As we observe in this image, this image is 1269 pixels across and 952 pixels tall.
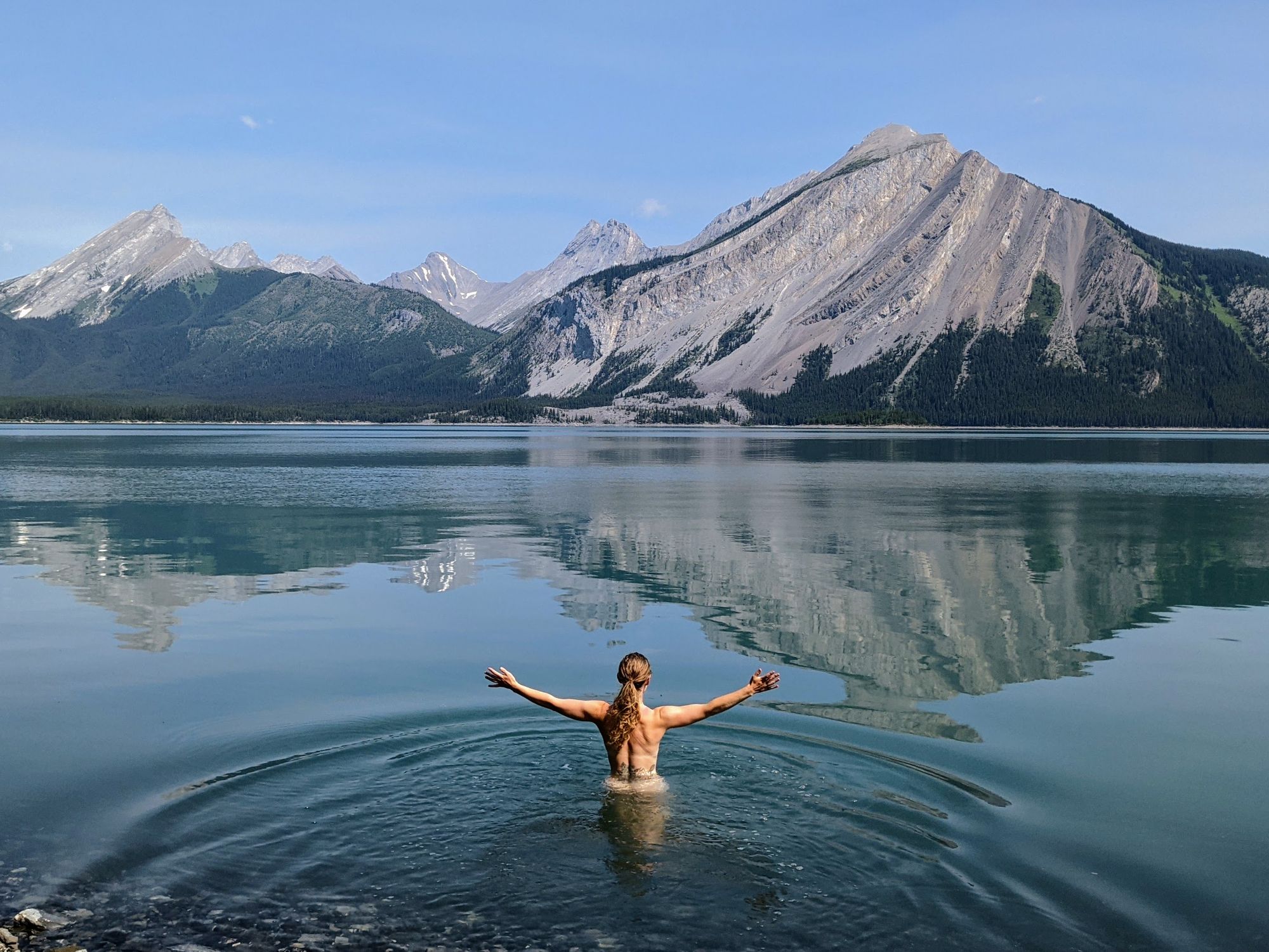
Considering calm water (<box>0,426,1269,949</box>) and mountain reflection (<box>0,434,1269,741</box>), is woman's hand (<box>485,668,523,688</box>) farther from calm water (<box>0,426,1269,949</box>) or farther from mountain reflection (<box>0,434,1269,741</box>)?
mountain reflection (<box>0,434,1269,741</box>)

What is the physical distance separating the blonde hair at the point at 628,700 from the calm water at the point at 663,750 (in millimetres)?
1095

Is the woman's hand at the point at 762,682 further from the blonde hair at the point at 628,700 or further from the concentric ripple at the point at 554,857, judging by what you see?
the concentric ripple at the point at 554,857

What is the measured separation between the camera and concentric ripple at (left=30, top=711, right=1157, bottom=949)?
1323cm

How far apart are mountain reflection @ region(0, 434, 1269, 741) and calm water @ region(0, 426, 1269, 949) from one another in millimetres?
328

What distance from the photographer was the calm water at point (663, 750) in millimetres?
13969

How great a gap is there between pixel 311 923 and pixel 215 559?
39.6 m

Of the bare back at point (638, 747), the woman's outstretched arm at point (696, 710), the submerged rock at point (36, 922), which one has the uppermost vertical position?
the woman's outstretched arm at point (696, 710)

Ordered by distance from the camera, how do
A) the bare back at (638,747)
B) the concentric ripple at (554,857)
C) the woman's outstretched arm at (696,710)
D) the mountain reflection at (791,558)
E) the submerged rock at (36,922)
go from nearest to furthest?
the submerged rock at (36,922)
the concentric ripple at (554,857)
the woman's outstretched arm at (696,710)
the bare back at (638,747)
the mountain reflection at (791,558)

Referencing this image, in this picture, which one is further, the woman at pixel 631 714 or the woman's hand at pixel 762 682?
the woman at pixel 631 714

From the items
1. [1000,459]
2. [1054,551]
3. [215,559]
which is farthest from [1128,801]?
[1000,459]

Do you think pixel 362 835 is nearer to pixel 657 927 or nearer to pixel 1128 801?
pixel 657 927

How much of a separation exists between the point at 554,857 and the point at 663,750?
5744 mm

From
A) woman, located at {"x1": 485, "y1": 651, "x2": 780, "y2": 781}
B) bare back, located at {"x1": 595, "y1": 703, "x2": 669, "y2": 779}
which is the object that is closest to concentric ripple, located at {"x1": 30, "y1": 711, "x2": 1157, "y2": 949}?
bare back, located at {"x1": 595, "y1": 703, "x2": 669, "y2": 779}

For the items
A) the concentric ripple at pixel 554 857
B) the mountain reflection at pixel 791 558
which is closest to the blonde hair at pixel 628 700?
the concentric ripple at pixel 554 857
